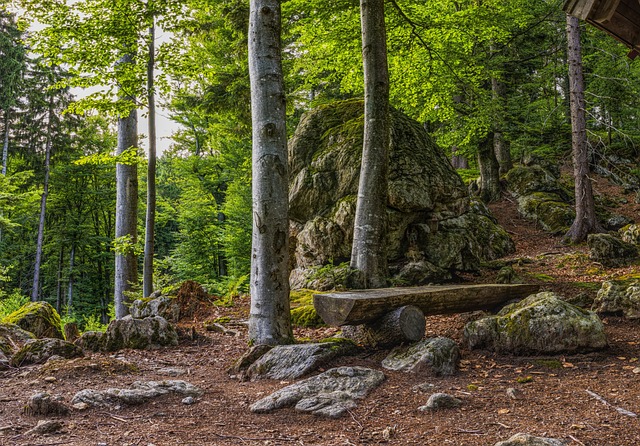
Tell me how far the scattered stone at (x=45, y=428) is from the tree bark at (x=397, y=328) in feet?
11.0

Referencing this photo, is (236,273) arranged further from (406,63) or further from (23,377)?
(23,377)

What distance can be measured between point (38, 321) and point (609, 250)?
39.6 ft

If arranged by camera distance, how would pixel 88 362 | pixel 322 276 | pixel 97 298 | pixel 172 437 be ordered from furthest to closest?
pixel 97 298 → pixel 322 276 → pixel 88 362 → pixel 172 437

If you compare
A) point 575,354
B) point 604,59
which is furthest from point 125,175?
point 604,59

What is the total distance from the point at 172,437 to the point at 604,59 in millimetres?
21799

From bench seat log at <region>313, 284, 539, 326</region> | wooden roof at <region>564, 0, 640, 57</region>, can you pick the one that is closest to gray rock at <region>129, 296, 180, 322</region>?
bench seat log at <region>313, 284, 539, 326</region>

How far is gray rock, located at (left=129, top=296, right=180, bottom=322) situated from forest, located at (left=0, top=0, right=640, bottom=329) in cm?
103

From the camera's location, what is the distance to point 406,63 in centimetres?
1068

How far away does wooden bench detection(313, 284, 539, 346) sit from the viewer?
4680 mm

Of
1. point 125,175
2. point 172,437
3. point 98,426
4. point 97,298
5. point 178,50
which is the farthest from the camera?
point 97,298

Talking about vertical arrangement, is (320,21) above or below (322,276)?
above

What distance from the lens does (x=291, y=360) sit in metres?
4.54

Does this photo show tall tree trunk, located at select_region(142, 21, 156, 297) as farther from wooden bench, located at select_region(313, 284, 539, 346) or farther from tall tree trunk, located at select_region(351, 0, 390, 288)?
wooden bench, located at select_region(313, 284, 539, 346)

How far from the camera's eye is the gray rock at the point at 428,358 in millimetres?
4320
